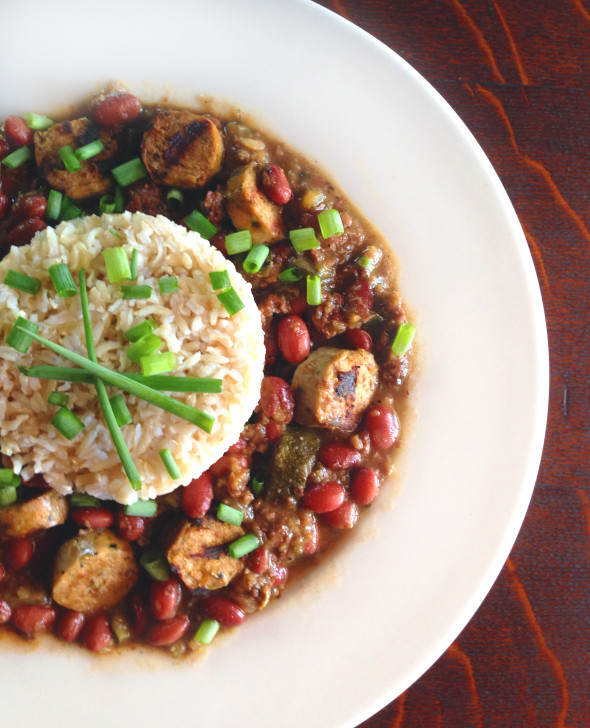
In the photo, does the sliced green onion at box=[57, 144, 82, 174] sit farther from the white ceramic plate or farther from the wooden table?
the wooden table

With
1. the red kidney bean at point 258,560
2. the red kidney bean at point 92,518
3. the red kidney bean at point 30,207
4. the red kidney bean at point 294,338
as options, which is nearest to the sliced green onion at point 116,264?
the red kidney bean at point 30,207

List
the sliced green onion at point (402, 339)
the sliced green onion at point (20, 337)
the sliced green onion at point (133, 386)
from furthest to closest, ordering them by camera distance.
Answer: the sliced green onion at point (402, 339) → the sliced green onion at point (20, 337) → the sliced green onion at point (133, 386)

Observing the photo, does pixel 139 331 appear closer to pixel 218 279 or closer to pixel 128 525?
pixel 218 279

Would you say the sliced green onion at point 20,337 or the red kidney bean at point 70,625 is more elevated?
the sliced green onion at point 20,337

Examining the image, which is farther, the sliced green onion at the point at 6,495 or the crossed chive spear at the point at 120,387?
the sliced green onion at the point at 6,495

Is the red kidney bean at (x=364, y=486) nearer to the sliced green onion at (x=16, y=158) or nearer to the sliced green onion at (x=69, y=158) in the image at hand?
the sliced green onion at (x=69, y=158)
